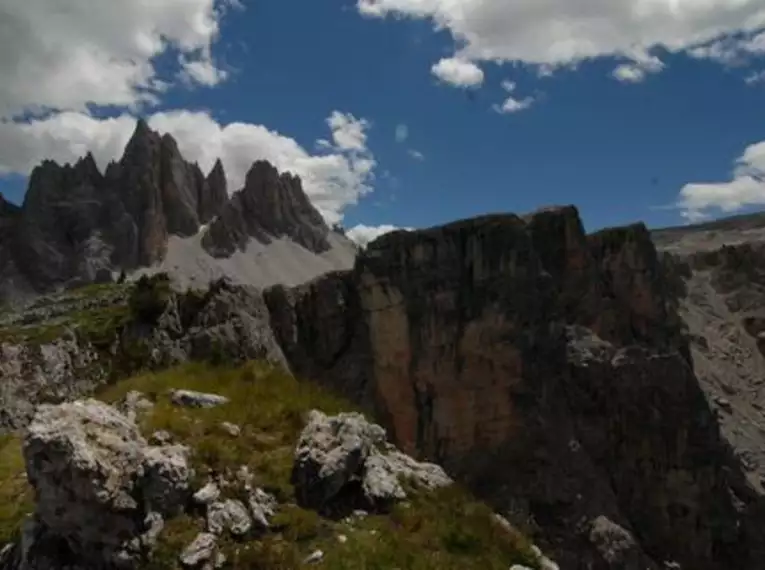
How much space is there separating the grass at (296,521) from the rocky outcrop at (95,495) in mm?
363

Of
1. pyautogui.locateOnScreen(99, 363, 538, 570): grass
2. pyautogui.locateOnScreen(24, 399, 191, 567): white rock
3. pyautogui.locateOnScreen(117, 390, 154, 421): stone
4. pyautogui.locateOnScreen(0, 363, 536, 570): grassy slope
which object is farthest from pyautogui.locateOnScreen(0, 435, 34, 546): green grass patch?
pyautogui.locateOnScreen(99, 363, 538, 570): grass

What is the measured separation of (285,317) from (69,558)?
9665 centimetres

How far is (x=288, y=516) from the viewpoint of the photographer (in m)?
10.4

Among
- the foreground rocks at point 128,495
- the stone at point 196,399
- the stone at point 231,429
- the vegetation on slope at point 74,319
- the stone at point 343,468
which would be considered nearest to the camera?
the foreground rocks at point 128,495

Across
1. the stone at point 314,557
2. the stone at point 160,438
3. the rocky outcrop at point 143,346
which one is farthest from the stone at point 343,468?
the rocky outcrop at point 143,346

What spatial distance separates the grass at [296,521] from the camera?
32.0ft

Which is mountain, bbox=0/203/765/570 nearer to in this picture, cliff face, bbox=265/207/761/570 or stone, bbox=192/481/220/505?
cliff face, bbox=265/207/761/570

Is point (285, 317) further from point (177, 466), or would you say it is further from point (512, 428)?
point (177, 466)

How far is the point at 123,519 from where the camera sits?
10.0 metres

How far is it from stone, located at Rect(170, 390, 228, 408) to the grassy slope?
16 cm

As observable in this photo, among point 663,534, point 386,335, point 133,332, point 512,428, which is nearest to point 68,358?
point 133,332

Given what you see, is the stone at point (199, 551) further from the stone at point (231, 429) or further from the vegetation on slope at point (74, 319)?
the vegetation on slope at point (74, 319)

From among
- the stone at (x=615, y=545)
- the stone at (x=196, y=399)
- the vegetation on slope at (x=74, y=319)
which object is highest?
the vegetation on slope at (x=74, y=319)

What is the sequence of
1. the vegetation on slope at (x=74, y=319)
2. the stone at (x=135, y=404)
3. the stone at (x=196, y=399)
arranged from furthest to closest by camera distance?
the vegetation on slope at (x=74, y=319), the stone at (x=196, y=399), the stone at (x=135, y=404)
